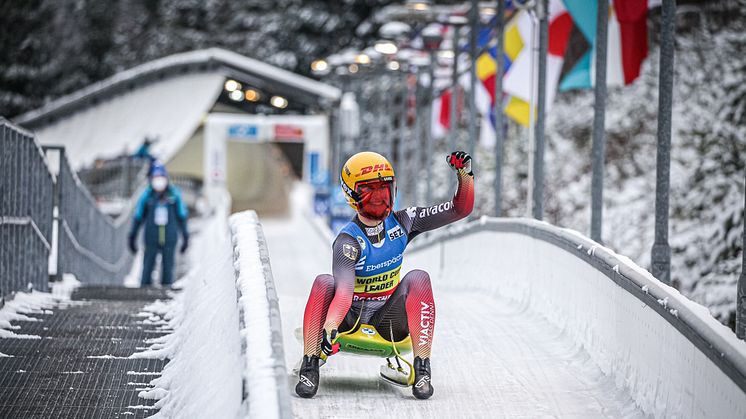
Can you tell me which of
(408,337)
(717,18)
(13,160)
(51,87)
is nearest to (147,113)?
(51,87)

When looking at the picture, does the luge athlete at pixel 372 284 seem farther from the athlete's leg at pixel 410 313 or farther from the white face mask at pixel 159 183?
the white face mask at pixel 159 183

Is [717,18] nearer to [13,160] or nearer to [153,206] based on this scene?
[153,206]

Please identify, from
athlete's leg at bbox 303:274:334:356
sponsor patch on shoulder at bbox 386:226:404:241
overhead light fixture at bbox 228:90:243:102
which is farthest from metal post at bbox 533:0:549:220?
overhead light fixture at bbox 228:90:243:102

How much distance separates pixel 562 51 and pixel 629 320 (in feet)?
35.1

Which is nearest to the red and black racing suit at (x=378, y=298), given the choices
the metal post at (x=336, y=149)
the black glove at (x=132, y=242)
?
the black glove at (x=132, y=242)

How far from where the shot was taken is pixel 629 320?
6.87m

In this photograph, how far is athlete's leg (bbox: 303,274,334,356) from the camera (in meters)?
6.52

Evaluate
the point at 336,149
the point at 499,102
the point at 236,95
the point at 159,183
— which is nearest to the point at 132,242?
the point at 159,183

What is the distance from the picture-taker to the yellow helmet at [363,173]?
6543 mm

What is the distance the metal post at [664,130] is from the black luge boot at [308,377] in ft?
12.5

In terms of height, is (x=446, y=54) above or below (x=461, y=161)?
above

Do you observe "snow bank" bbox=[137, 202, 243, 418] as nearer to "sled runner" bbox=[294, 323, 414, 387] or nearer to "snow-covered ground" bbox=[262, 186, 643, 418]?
"snow-covered ground" bbox=[262, 186, 643, 418]

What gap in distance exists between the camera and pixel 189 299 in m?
9.22

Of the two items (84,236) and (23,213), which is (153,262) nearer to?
(84,236)
